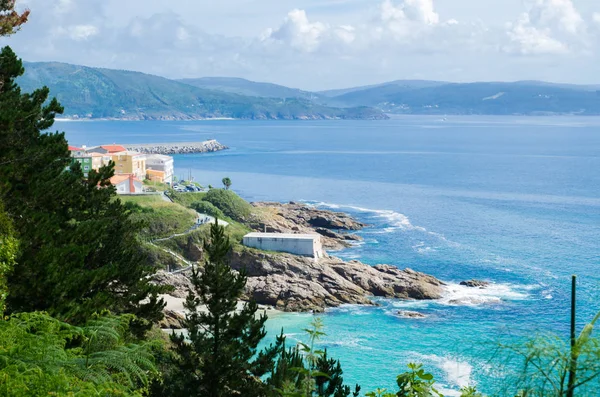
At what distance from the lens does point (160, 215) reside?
49.8m

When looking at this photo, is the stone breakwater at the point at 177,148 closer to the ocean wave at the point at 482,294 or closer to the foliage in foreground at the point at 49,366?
the ocean wave at the point at 482,294

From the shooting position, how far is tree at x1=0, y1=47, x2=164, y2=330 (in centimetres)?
1348

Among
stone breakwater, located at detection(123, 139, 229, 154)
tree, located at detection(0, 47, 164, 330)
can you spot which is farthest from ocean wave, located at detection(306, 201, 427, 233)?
stone breakwater, located at detection(123, 139, 229, 154)

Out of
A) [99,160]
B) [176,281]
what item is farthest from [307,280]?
[99,160]

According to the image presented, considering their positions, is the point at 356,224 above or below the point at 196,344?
below

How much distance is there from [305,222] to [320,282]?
2020 cm

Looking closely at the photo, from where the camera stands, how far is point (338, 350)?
31797 millimetres

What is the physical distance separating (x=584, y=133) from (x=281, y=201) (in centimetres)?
14353

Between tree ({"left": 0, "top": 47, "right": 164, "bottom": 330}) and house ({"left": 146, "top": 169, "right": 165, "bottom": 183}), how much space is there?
177 ft

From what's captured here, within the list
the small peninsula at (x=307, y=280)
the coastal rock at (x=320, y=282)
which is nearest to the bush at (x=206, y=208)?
the small peninsula at (x=307, y=280)

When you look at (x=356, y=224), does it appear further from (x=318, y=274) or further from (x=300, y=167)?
(x=300, y=167)

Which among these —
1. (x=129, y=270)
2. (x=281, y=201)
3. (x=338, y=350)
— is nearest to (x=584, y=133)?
(x=281, y=201)

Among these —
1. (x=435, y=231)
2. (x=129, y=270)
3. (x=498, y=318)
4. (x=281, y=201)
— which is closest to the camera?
(x=129, y=270)

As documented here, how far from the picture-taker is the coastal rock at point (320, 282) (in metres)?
39.0
